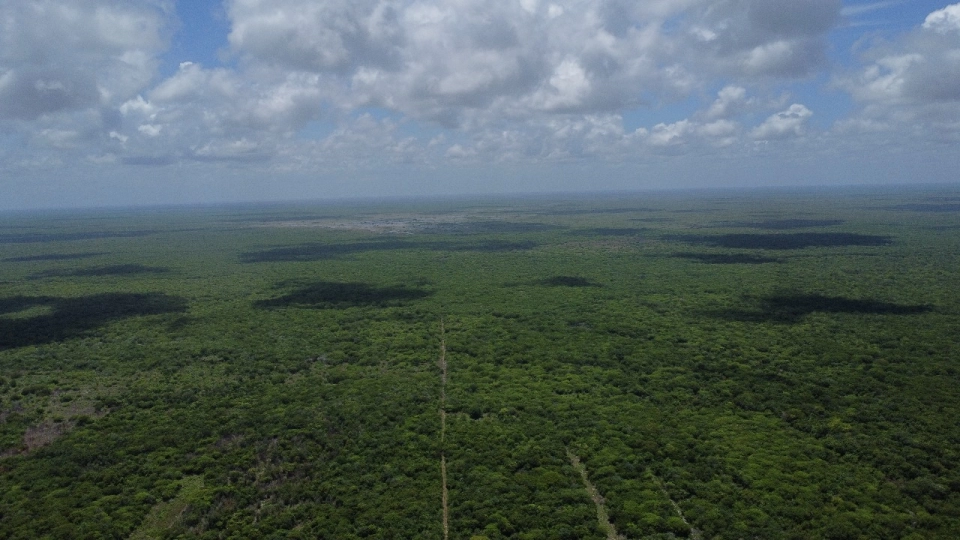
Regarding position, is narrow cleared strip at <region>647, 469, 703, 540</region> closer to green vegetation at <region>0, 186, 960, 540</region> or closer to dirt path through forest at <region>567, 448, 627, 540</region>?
green vegetation at <region>0, 186, 960, 540</region>

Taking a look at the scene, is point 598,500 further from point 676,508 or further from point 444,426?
point 444,426

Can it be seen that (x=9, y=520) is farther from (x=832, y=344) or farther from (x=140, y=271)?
(x=140, y=271)

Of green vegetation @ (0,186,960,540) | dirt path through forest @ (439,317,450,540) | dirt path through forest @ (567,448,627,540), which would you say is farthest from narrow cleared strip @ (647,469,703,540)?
dirt path through forest @ (439,317,450,540)

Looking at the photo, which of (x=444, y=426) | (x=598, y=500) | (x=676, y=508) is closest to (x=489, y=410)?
(x=444, y=426)

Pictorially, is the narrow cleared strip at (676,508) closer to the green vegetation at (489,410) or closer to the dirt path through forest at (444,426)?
the green vegetation at (489,410)

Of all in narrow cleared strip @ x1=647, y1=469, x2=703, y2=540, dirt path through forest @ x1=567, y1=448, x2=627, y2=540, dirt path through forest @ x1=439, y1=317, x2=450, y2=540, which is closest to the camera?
narrow cleared strip @ x1=647, y1=469, x2=703, y2=540
